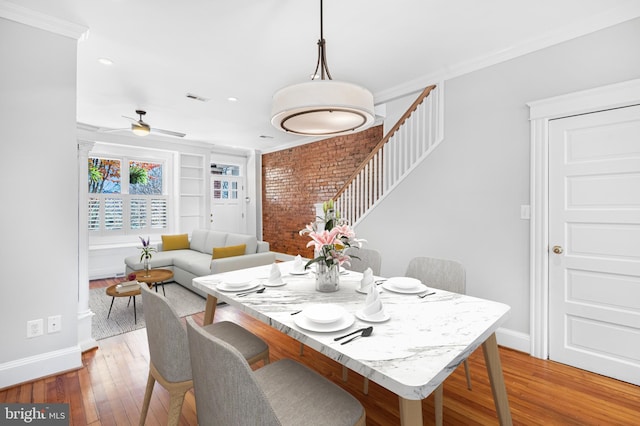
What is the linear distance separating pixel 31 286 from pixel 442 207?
350 centimetres

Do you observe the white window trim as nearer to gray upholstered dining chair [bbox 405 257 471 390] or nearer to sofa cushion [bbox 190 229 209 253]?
sofa cushion [bbox 190 229 209 253]

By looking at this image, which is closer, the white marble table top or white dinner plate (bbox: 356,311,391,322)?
the white marble table top

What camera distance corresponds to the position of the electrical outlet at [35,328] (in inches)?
85.1

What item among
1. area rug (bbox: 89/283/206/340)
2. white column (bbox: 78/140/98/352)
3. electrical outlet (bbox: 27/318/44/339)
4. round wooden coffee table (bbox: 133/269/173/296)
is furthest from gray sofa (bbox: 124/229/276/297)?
electrical outlet (bbox: 27/318/44/339)

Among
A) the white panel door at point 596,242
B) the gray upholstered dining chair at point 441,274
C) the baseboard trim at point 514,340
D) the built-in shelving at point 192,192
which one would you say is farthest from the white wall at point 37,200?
the built-in shelving at point 192,192

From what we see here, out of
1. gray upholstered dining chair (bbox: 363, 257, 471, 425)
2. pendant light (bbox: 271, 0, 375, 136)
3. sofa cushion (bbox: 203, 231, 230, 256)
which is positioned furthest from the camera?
sofa cushion (bbox: 203, 231, 230, 256)

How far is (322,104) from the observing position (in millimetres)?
1446

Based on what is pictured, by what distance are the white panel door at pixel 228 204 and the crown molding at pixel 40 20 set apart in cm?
467

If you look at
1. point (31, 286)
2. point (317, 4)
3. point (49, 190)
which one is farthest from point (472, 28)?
point (31, 286)

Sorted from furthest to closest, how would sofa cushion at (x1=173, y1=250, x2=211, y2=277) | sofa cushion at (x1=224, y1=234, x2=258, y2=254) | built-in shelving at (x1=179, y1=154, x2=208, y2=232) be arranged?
built-in shelving at (x1=179, y1=154, x2=208, y2=232) < sofa cushion at (x1=224, y1=234, x2=258, y2=254) < sofa cushion at (x1=173, y1=250, x2=211, y2=277)

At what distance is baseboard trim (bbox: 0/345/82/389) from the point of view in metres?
2.07

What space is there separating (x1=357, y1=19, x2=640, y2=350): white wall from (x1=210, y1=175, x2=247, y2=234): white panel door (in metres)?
4.96

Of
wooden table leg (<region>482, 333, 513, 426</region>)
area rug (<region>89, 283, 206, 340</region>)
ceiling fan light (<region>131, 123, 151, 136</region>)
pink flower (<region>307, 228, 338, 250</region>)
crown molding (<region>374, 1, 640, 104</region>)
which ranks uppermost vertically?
crown molding (<region>374, 1, 640, 104</region>)

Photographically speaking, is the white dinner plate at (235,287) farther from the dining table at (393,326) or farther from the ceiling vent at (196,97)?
the ceiling vent at (196,97)
